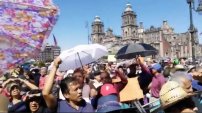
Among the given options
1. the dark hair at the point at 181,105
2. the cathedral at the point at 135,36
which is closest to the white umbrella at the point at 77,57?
the dark hair at the point at 181,105

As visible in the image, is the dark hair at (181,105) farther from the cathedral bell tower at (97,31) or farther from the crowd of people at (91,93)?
the cathedral bell tower at (97,31)

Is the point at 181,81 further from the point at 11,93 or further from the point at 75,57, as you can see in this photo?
the point at 75,57

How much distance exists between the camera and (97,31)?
573ft

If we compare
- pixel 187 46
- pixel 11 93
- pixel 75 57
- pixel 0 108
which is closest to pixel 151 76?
pixel 75 57

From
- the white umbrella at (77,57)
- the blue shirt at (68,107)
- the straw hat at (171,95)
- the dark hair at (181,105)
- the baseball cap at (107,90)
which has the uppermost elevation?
the white umbrella at (77,57)

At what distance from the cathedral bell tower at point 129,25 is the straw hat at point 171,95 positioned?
502ft

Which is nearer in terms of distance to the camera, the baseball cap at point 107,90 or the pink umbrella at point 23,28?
the pink umbrella at point 23,28

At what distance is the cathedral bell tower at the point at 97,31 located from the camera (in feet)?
574

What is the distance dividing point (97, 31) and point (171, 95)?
562 feet

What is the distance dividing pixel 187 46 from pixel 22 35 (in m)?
147

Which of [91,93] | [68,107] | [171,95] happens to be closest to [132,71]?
[91,93]

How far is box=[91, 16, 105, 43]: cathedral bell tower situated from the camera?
17488cm

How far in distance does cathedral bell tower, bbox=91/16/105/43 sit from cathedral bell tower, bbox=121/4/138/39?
52.2ft

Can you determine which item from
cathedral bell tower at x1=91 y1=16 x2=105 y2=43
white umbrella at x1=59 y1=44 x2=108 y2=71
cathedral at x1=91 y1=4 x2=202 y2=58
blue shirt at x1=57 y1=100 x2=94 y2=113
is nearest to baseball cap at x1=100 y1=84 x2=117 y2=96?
blue shirt at x1=57 y1=100 x2=94 y2=113
